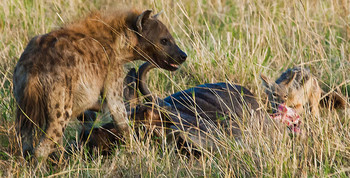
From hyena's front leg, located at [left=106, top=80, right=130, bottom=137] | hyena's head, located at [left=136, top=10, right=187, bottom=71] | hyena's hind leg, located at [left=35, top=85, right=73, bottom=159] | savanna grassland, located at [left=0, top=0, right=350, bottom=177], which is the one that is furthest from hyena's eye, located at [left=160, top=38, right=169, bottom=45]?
hyena's hind leg, located at [left=35, top=85, right=73, bottom=159]

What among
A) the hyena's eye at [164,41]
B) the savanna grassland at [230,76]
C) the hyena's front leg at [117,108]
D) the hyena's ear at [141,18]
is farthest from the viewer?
the hyena's eye at [164,41]

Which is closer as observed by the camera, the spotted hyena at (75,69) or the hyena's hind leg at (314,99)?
the spotted hyena at (75,69)

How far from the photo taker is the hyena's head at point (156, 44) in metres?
4.68

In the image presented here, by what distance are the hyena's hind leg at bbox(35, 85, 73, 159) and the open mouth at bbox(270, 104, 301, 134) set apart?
1779 millimetres

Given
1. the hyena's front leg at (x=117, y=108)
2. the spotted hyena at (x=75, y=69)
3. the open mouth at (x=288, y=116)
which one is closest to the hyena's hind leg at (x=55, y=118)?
the spotted hyena at (x=75, y=69)

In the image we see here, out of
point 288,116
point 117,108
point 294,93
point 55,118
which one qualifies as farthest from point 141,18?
point 294,93

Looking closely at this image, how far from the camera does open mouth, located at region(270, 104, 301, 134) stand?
483 centimetres

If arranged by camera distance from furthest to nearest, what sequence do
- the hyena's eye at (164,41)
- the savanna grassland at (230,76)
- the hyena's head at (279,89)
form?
the hyena's head at (279,89) → the hyena's eye at (164,41) → the savanna grassland at (230,76)

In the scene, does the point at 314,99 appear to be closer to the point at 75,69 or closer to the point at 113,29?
the point at 113,29

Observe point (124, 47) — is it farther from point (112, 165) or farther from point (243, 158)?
point (243, 158)

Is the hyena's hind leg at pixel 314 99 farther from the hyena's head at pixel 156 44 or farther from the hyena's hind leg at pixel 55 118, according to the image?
the hyena's hind leg at pixel 55 118

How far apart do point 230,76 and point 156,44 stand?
1.25 metres

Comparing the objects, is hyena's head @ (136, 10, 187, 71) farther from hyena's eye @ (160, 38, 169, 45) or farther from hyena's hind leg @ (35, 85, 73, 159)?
hyena's hind leg @ (35, 85, 73, 159)

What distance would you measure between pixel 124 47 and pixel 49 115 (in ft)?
3.07
